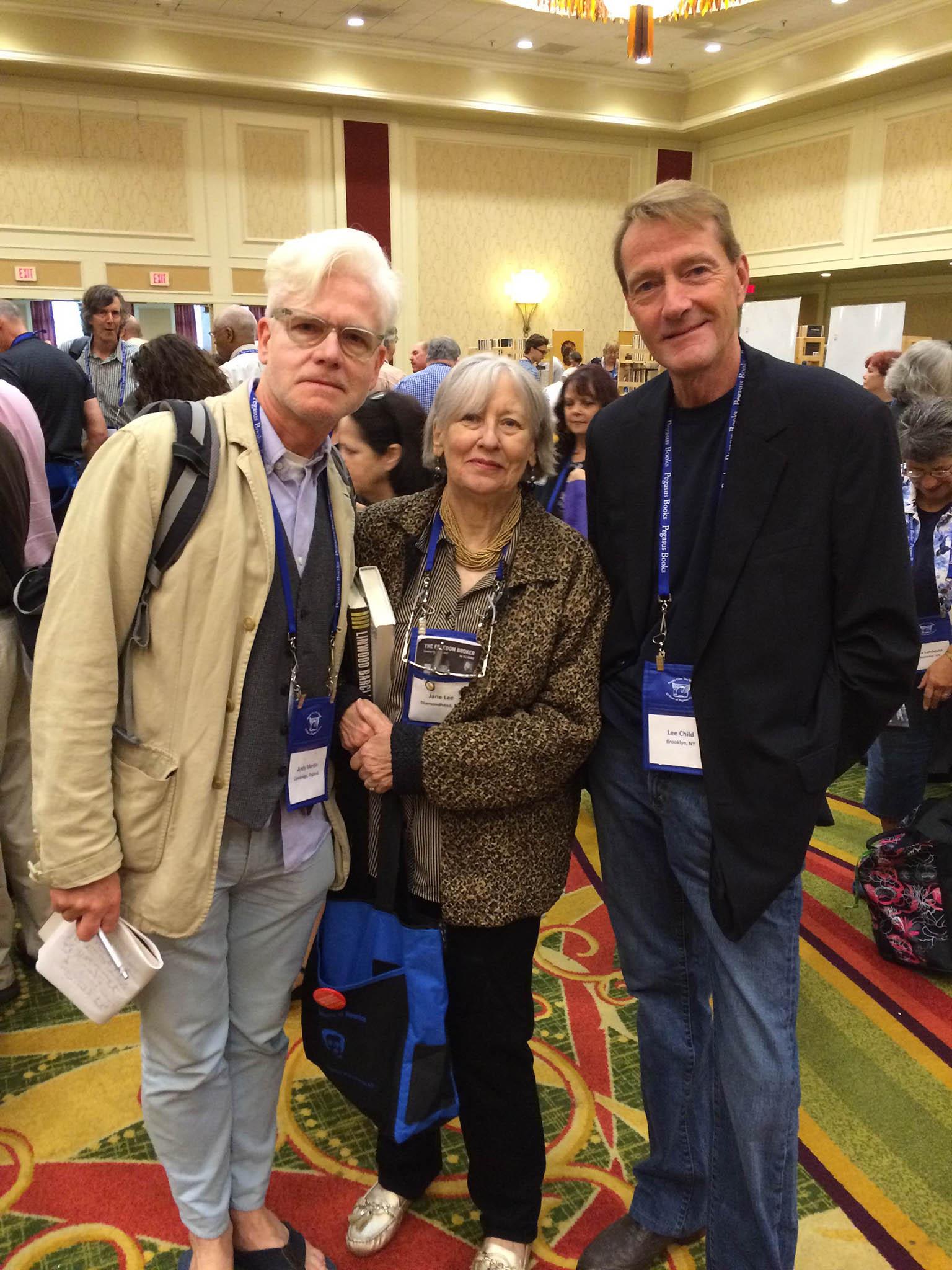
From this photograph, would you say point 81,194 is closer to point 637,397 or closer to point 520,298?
point 520,298

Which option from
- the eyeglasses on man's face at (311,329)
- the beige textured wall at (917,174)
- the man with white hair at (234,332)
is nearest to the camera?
the eyeglasses on man's face at (311,329)

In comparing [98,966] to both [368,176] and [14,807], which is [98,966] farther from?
[368,176]

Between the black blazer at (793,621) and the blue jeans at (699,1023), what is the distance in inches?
2.5

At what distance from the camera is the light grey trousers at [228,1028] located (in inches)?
59.0

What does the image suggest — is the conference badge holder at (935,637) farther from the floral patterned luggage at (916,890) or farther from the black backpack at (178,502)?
the black backpack at (178,502)

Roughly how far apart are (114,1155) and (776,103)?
11.8 metres

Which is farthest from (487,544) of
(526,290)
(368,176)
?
(526,290)

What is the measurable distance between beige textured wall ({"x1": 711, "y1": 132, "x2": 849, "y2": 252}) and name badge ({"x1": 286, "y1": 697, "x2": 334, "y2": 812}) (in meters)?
11.4

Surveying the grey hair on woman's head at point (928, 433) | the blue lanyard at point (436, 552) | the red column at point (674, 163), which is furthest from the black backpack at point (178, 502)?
the red column at point (674, 163)

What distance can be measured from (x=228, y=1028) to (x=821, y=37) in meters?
11.4

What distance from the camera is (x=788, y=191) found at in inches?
444

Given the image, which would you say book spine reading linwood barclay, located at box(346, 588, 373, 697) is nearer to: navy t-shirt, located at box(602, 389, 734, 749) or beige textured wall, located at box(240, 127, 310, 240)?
navy t-shirt, located at box(602, 389, 734, 749)

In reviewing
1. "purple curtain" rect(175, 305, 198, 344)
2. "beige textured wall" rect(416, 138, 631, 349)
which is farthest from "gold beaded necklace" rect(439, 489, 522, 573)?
"beige textured wall" rect(416, 138, 631, 349)

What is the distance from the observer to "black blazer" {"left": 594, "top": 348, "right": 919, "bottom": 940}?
4.46ft
